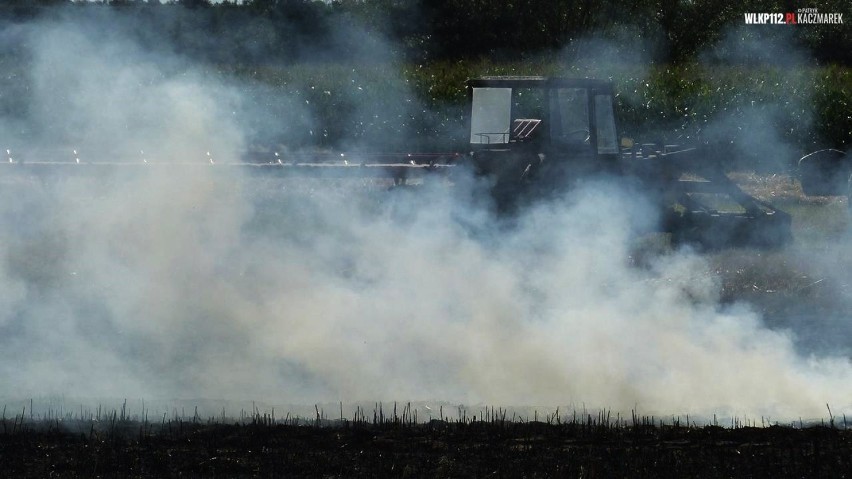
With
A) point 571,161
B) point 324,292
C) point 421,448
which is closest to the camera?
point 421,448

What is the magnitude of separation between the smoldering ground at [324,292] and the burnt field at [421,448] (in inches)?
27.8

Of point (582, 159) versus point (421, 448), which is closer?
point (421, 448)

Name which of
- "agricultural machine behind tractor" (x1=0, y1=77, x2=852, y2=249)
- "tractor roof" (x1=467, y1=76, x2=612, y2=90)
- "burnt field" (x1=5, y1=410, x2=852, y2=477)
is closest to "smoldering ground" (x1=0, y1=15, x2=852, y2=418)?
"agricultural machine behind tractor" (x1=0, y1=77, x2=852, y2=249)

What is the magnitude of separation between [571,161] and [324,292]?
4176 millimetres

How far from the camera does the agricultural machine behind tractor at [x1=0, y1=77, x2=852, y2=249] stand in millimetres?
13305

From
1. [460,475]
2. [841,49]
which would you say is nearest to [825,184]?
[841,49]

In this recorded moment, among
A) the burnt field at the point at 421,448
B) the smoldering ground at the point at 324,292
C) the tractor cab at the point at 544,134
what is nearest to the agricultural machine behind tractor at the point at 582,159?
the tractor cab at the point at 544,134

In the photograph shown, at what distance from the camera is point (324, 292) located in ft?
34.8

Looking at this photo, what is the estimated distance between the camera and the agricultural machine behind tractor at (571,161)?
43.7 ft

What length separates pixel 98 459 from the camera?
22.0 feet

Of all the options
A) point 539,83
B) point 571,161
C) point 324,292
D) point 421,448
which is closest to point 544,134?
point 571,161

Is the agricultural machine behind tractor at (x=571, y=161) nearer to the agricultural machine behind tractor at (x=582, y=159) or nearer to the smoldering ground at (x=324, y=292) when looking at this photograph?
the agricultural machine behind tractor at (x=582, y=159)

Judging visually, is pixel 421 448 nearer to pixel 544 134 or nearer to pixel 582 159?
pixel 582 159

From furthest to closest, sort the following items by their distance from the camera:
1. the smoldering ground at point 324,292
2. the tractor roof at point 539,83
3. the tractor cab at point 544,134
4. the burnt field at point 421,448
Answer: the tractor roof at point 539,83 → the tractor cab at point 544,134 → the smoldering ground at point 324,292 → the burnt field at point 421,448
